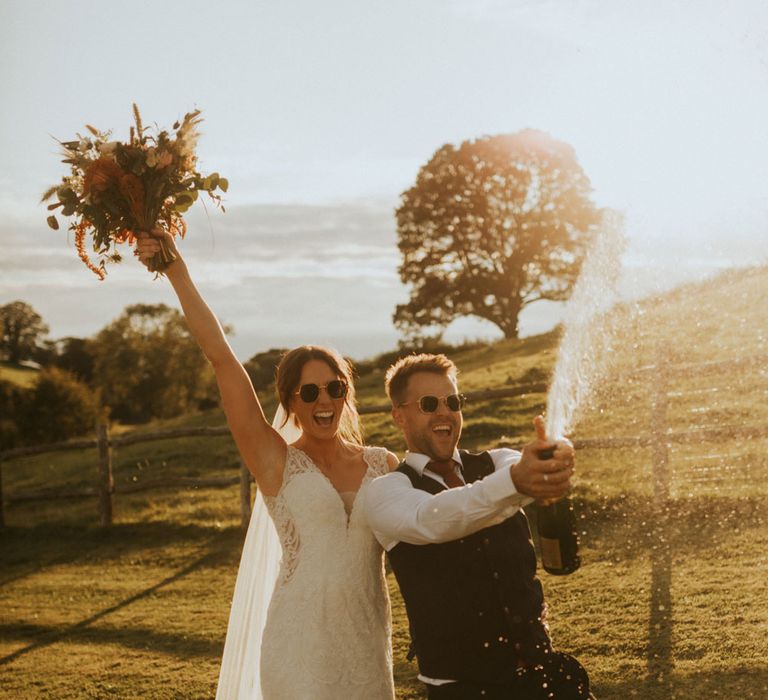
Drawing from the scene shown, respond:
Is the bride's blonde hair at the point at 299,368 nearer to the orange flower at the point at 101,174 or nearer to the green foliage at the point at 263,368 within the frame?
the orange flower at the point at 101,174

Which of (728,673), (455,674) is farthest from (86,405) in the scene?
(455,674)

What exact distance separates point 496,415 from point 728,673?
11.3 metres

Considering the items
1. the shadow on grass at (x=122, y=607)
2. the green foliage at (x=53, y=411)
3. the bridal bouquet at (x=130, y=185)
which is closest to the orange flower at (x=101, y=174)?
the bridal bouquet at (x=130, y=185)

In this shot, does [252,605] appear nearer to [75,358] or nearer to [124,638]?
Answer: [124,638]

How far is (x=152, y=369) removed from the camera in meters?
46.2

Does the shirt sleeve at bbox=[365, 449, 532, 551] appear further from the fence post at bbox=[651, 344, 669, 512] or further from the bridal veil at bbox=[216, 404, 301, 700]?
the fence post at bbox=[651, 344, 669, 512]

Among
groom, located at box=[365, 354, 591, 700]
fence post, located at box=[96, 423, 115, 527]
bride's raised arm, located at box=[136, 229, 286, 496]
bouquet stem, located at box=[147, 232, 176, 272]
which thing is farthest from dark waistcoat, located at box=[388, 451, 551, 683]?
fence post, located at box=[96, 423, 115, 527]

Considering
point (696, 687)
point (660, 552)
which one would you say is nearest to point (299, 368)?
point (696, 687)

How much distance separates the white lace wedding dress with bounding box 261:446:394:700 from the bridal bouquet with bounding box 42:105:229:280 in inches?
54.6

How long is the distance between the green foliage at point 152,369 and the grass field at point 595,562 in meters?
25.1

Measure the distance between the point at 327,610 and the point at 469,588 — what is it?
0.87 metres

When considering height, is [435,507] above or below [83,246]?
below

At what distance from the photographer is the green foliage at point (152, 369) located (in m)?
46.1

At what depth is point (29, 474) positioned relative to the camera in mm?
26266
